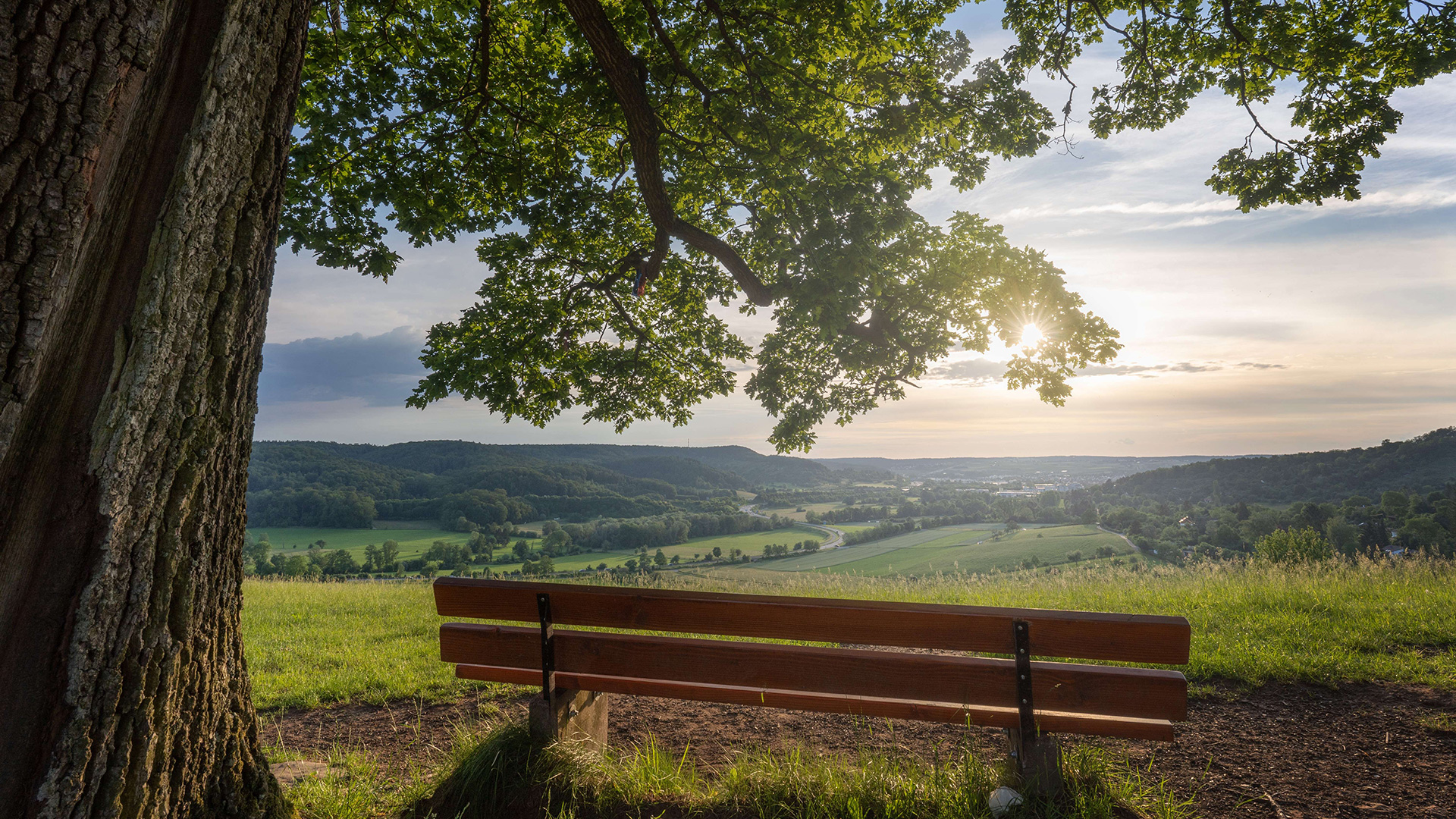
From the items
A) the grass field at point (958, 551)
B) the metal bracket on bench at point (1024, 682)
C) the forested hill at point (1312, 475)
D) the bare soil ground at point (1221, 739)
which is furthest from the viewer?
the grass field at point (958, 551)

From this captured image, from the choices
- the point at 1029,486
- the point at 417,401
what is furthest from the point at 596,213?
the point at 1029,486

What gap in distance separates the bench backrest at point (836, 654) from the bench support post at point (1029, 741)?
38mm

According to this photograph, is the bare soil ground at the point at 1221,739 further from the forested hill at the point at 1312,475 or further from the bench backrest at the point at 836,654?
the forested hill at the point at 1312,475

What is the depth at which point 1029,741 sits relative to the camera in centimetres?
270

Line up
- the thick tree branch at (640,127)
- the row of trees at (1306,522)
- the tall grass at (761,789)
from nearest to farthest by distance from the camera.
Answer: the tall grass at (761,789) < the thick tree branch at (640,127) < the row of trees at (1306,522)

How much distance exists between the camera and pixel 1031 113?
6.41m

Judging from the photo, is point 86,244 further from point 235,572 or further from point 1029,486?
point 1029,486

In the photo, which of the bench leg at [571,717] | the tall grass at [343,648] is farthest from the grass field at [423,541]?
the bench leg at [571,717]

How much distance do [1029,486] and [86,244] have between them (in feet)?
240

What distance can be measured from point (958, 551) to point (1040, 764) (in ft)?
A: 141

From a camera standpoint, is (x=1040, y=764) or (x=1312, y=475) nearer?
(x=1040, y=764)

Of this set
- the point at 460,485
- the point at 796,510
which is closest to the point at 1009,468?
the point at 796,510

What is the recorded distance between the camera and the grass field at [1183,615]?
16.1 ft

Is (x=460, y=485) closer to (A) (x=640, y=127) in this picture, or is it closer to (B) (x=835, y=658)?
(A) (x=640, y=127)
